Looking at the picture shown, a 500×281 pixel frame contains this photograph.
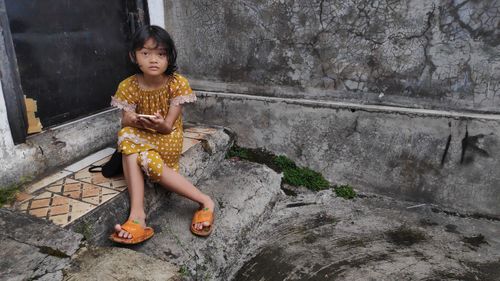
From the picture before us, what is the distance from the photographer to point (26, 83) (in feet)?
9.58

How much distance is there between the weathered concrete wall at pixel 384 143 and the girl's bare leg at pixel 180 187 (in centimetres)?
128

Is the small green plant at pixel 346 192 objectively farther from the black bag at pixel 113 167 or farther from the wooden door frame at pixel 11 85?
the wooden door frame at pixel 11 85

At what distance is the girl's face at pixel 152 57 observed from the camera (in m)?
2.56

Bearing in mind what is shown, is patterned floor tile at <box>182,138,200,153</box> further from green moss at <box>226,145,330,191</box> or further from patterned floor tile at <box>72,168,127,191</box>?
patterned floor tile at <box>72,168,127,191</box>

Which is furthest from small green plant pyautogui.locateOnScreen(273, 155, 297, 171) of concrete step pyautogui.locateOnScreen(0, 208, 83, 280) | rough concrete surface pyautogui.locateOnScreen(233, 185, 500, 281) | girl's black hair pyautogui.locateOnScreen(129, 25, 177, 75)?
concrete step pyautogui.locateOnScreen(0, 208, 83, 280)

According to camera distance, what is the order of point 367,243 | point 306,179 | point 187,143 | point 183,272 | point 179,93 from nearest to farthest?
point 183,272 → point 179,93 → point 367,243 → point 187,143 → point 306,179

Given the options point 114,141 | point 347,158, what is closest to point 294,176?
point 347,158

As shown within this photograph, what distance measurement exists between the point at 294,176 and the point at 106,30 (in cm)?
233

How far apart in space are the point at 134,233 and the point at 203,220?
49cm

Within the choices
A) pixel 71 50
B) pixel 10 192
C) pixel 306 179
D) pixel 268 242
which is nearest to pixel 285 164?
pixel 306 179

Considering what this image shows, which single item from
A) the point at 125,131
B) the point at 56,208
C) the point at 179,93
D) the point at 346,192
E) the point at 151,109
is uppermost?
the point at 179,93

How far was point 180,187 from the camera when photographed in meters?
2.76

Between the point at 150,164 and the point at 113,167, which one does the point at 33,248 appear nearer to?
the point at 150,164

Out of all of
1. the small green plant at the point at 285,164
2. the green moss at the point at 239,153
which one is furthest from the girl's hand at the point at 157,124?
the small green plant at the point at 285,164
